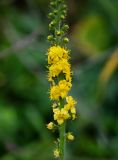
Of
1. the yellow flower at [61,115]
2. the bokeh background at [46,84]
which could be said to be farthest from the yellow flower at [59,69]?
the bokeh background at [46,84]

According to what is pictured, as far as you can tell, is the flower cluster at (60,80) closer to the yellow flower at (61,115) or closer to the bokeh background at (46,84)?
the yellow flower at (61,115)

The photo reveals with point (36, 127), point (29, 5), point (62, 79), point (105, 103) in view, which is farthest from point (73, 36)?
point (62, 79)

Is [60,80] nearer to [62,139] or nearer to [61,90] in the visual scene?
[61,90]

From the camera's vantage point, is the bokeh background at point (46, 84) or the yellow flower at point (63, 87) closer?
the yellow flower at point (63, 87)

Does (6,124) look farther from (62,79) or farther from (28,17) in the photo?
(62,79)

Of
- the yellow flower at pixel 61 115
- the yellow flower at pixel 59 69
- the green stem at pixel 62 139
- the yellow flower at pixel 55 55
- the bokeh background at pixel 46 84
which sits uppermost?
the bokeh background at pixel 46 84

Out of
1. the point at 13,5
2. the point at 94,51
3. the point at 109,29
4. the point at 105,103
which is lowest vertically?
the point at 105,103
